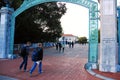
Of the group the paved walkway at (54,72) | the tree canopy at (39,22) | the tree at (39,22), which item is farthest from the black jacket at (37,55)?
the tree at (39,22)

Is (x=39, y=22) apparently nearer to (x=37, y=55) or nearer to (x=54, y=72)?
(x=54, y=72)

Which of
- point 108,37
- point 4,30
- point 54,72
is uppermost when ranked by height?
point 4,30

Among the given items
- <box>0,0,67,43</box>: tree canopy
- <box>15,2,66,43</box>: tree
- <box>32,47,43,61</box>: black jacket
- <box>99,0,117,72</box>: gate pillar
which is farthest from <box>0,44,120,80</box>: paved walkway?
<box>15,2,66,43</box>: tree

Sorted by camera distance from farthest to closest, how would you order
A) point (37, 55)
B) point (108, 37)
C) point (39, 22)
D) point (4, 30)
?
point (39, 22)
point (4, 30)
point (108, 37)
point (37, 55)

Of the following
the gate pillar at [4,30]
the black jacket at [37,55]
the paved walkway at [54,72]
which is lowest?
the paved walkway at [54,72]

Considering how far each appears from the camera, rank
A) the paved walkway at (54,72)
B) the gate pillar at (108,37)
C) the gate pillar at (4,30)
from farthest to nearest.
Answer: the gate pillar at (4,30) < the gate pillar at (108,37) < the paved walkway at (54,72)

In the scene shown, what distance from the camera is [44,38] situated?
122 feet

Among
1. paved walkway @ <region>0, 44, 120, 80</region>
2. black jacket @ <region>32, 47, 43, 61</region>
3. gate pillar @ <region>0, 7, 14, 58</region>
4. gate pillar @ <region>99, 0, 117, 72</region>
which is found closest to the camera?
paved walkway @ <region>0, 44, 120, 80</region>

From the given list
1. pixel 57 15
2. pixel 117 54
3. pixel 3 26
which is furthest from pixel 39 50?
pixel 57 15

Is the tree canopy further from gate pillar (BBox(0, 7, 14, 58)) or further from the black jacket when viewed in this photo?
the black jacket

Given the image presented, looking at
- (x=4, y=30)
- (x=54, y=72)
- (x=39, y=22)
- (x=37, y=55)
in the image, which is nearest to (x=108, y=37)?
(x=54, y=72)

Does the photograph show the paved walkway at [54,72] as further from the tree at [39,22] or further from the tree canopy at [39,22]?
the tree at [39,22]

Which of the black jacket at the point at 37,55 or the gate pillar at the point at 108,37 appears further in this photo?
the gate pillar at the point at 108,37

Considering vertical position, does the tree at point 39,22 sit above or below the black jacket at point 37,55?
above
